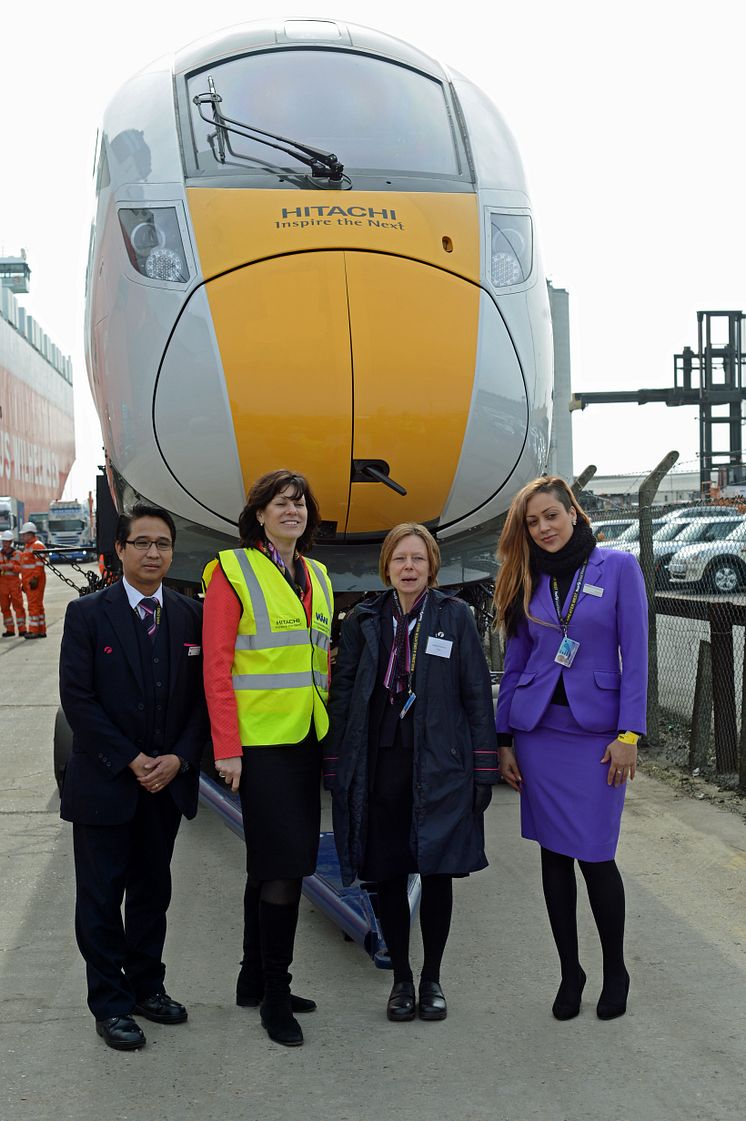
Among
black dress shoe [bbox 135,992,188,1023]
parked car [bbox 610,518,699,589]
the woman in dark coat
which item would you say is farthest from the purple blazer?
parked car [bbox 610,518,699,589]

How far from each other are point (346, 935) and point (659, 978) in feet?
3.81

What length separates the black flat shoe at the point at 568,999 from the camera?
12.0 ft

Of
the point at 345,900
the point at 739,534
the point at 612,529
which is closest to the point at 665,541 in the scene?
the point at 739,534

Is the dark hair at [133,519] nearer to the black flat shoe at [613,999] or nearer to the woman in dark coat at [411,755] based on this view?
the woman in dark coat at [411,755]

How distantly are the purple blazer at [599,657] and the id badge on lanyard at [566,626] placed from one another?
1 cm

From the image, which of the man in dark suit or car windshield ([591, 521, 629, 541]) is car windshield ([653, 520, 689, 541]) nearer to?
car windshield ([591, 521, 629, 541])

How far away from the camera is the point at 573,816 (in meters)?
3.75

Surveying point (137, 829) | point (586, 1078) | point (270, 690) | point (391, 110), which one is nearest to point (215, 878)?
point (137, 829)

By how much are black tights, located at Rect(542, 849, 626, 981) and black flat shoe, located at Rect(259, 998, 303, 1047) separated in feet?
2.83

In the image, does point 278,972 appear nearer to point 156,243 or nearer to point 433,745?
point 433,745

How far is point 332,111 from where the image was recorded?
507 centimetres

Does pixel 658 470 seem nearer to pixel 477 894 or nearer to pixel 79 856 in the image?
pixel 477 894

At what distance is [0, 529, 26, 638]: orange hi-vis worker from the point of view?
18922 millimetres

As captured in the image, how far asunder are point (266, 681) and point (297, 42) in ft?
10.4
